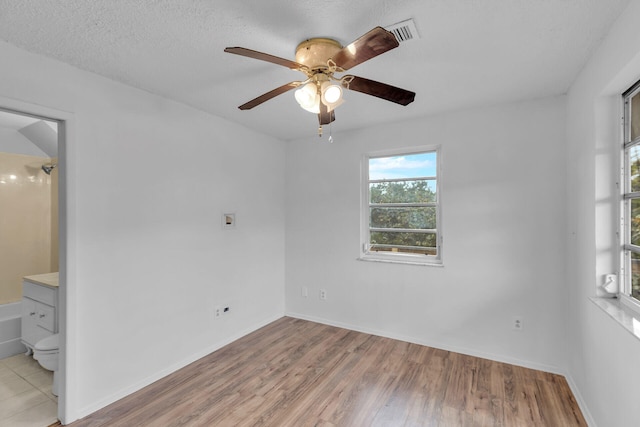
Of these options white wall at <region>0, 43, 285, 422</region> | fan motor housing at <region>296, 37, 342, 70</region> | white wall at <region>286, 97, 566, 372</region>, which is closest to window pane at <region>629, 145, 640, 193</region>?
white wall at <region>286, 97, 566, 372</region>

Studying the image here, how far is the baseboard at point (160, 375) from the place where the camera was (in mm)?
2141

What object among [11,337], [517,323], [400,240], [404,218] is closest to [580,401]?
[517,323]

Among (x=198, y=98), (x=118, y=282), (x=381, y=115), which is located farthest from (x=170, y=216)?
(x=381, y=115)

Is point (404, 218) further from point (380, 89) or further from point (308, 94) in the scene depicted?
point (308, 94)

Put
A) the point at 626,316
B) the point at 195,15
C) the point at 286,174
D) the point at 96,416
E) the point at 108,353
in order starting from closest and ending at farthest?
1. the point at 195,15
2. the point at 626,316
3. the point at 96,416
4. the point at 108,353
5. the point at 286,174

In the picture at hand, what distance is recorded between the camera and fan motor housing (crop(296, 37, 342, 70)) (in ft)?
5.55

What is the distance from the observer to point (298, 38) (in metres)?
1.72

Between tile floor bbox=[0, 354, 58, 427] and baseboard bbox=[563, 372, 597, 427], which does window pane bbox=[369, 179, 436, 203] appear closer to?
baseboard bbox=[563, 372, 597, 427]

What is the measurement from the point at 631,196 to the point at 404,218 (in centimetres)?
185

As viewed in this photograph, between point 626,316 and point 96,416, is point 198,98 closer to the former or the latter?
point 96,416

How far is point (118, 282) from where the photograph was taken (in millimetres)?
2311

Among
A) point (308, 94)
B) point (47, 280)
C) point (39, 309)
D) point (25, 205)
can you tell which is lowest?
point (39, 309)

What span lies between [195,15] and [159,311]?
2238mm

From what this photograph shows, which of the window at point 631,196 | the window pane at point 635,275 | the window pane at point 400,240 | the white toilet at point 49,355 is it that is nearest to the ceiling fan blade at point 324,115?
the window at point 631,196
